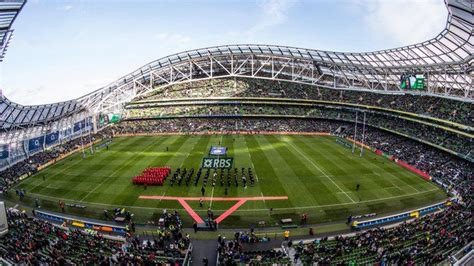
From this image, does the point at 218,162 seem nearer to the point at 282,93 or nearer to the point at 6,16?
the point at 6,16

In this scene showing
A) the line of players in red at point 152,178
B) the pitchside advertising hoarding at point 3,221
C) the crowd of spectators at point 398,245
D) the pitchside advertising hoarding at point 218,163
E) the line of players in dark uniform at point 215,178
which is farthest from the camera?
the line of players in red at point 152,178

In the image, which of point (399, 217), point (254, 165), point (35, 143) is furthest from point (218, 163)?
point (35, 143)

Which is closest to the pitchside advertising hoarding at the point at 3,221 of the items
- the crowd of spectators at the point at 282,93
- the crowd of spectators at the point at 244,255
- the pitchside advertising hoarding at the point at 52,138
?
the crowd of spectators at the point at 244,255

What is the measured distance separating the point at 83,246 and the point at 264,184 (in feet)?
58.0

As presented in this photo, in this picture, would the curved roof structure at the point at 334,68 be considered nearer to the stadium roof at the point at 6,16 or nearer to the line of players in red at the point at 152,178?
the stadium roof at the point at 6,16

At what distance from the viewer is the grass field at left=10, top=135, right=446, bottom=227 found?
83.9 ft

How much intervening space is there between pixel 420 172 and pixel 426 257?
22.8m

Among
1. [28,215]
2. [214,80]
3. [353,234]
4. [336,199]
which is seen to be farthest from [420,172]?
[214,80]

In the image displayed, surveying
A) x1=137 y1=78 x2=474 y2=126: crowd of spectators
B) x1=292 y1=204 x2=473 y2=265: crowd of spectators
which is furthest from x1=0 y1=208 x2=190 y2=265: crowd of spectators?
x1=137 y1=78 x2=474 y2=126: crowd of spectators

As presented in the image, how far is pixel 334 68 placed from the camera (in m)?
68.3

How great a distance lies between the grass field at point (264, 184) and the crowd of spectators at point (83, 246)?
3422 millimetres

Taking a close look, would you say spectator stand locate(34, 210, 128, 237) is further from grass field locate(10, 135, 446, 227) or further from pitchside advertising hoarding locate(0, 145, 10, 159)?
pitchside advertising hoarding locate(0, 145, 10, 159)

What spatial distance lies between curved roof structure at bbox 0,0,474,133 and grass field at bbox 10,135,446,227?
16358mm

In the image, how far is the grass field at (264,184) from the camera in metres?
25.6
